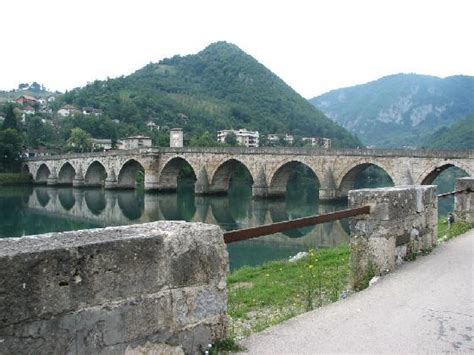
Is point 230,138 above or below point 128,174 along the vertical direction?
above

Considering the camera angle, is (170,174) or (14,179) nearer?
(170,174)

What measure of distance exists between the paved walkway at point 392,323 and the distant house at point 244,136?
9291cm

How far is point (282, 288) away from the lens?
8.64m

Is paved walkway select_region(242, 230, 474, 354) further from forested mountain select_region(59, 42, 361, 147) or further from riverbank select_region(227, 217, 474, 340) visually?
forested mountain select_region(59, 42, 361, 147)

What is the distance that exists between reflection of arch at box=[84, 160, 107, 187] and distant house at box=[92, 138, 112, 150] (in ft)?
70.0

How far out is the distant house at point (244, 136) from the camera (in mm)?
99812

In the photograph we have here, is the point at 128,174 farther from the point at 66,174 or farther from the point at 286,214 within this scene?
the point at 286,214

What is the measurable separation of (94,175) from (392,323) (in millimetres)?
63098

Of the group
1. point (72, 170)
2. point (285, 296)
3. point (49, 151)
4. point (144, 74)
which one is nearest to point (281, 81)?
point (144, 74)

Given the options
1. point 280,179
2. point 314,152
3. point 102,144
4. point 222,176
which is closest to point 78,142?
point 102,144

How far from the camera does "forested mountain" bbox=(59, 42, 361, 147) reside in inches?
4326

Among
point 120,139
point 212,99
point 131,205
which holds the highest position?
point 212,99

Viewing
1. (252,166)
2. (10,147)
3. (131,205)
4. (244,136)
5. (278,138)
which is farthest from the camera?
(278,138)

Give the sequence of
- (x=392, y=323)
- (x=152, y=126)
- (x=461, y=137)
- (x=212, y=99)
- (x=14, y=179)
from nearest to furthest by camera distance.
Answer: (x=392, y=323)
(x=14, y=179)
(x=461, y=137)
(x=152, y=126)
(x=212, y=99)
